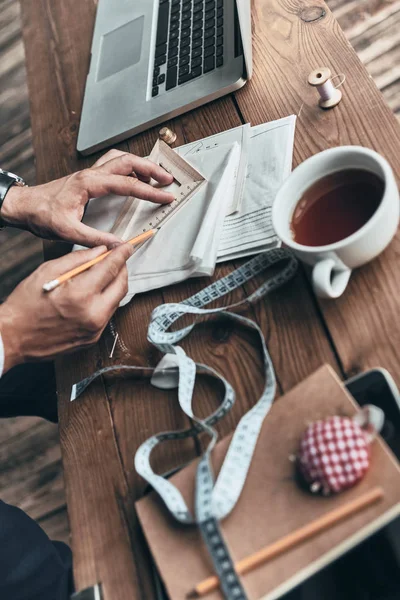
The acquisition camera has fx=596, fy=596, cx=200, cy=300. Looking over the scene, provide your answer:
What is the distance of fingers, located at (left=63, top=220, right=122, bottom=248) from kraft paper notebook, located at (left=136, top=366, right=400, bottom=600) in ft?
1.14

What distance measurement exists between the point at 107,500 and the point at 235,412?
0.18 m

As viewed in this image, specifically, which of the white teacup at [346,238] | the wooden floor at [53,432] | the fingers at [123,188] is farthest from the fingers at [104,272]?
the wooden floor at [53,432]

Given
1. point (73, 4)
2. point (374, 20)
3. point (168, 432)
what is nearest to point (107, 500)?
point (168, 432)

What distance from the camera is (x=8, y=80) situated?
8.02 feet

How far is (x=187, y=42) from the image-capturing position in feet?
3.42

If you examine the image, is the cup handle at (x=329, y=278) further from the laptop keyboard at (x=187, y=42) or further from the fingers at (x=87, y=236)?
the laptop keyboard at (x=187, y=42)

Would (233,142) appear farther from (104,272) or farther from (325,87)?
(104,272)

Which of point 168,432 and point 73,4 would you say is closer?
point 168,432

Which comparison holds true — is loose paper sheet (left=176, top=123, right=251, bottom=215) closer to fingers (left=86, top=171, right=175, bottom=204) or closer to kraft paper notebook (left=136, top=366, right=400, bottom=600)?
fingers (left=86, top=171, right=175, bottom=204)

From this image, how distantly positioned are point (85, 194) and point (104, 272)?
201mm

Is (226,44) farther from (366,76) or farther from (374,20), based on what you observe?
(374,20)

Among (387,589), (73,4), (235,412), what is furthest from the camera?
(73,4)

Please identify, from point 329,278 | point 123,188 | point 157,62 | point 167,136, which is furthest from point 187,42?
point 329,278

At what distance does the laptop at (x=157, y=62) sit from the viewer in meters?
0.95
